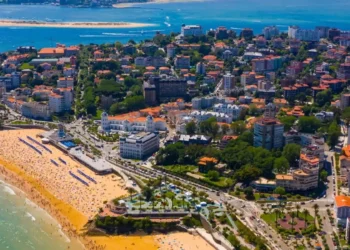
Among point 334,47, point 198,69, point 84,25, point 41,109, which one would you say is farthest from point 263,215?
point 84,25

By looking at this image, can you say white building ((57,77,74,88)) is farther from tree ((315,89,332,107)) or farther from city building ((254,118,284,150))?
city building ((254,118,284,150))

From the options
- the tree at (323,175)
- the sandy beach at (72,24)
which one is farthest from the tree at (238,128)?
the sandy beach at (72,24)

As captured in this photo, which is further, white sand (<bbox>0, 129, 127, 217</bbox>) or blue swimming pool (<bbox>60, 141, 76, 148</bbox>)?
blue swimming pool (<bbox>60, 141, 76, 148</bbox>)

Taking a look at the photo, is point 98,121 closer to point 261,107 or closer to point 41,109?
point 41,109

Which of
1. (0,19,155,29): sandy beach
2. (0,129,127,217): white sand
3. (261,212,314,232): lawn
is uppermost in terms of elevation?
(0,19,155,29): sandy beach

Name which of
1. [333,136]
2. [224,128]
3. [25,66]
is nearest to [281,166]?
[333,136]

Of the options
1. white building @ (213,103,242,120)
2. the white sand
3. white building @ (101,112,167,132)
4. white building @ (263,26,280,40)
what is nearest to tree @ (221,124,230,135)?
white building @ (101,112,167,132)

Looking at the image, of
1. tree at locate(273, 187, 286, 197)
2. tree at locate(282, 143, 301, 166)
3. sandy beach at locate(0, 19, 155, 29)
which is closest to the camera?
tree at locate(273, 187, 286, 197)

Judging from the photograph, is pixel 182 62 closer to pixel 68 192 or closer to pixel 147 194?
pixel 68 192
